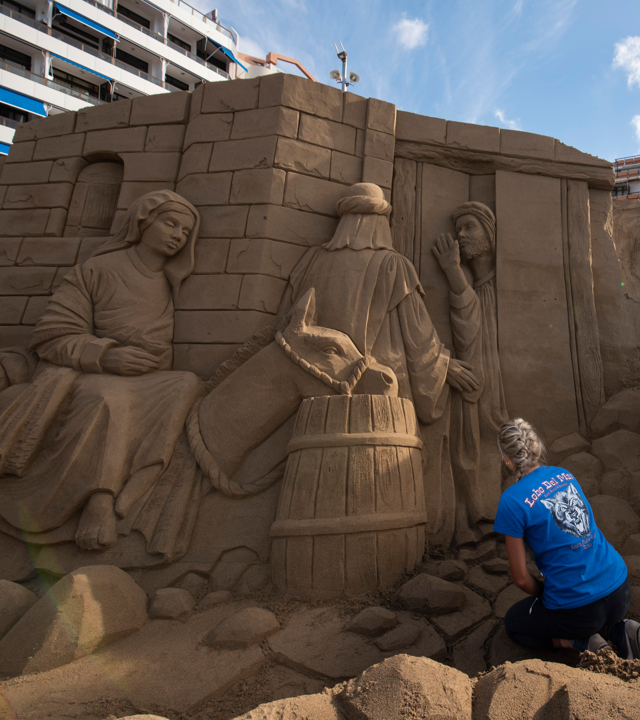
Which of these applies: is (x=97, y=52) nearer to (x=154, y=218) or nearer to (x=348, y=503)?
(x=154, y=218)

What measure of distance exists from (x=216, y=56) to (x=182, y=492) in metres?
27.4

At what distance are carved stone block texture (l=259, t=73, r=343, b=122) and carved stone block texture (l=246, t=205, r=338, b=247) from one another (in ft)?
3.05

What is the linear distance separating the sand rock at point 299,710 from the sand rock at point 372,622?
67 cm

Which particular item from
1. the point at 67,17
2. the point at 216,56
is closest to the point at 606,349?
the point at 67,17

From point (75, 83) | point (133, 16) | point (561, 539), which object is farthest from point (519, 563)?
point (133, 16)

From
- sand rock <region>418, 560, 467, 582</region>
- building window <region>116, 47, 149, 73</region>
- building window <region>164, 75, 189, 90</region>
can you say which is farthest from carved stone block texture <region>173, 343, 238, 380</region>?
building window <region>164, 75, 189, 90</region>

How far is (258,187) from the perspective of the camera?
14.3ft

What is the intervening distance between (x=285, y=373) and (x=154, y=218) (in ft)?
5.76

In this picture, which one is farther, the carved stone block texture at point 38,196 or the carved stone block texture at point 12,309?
the carved stone block texture at point 38,196

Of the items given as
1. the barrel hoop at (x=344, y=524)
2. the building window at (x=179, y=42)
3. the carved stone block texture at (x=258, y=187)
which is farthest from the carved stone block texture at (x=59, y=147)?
the building window at (x=179, y=42)

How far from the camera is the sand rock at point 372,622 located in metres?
2.47

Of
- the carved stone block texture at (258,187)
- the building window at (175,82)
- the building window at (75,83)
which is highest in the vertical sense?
the building window at (175,82)

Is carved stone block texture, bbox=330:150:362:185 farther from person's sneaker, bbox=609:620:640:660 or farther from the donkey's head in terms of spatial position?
person's sneaker, bbox=609:620:640:660

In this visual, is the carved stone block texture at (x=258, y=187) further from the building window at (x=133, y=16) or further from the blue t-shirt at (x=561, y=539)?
the building window at (x=133, y=16)
